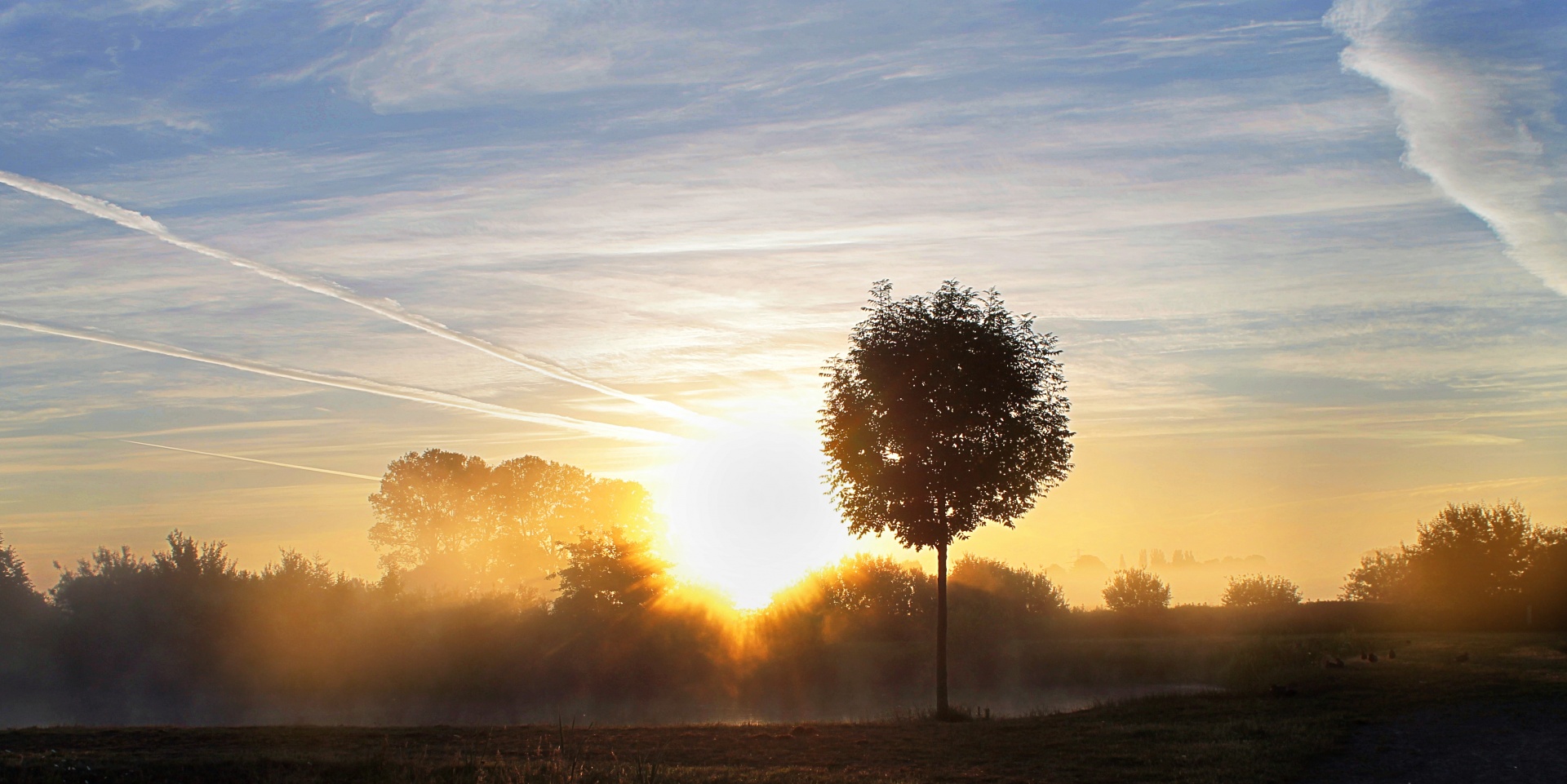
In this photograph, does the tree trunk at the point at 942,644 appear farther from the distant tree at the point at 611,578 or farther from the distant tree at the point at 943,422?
the distant tree at the point at 611,578

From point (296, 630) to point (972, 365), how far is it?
1524 inches

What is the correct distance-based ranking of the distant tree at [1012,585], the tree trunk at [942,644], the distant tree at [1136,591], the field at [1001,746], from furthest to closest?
1. the distant tree at [1136,591]
2. the distant tree at [1012,585]
3. the tree trunk at [942,644]
4. the field at [1001,746]

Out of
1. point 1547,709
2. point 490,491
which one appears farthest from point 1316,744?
point 490,491

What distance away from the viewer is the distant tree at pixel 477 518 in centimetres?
6938

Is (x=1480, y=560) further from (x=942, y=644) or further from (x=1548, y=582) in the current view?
(x=942, y=644)

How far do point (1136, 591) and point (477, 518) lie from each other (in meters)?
48.8

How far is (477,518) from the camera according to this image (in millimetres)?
70625

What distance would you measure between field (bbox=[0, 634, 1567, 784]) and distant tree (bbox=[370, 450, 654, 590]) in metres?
48.1

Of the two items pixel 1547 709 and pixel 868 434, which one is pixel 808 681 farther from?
→ pixel 1547 709

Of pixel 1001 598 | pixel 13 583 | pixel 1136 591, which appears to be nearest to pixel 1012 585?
pixel 1001 598

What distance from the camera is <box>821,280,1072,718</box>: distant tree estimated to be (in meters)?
26.7

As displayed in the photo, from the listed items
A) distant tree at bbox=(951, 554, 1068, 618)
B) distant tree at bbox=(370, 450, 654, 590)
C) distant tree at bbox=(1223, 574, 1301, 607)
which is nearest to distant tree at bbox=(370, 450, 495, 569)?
distant tree at bbox=(370, 450, 654, 590)

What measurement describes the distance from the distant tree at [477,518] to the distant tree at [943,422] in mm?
45665

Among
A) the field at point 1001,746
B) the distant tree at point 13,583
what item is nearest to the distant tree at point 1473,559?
the field at point 1001,746
